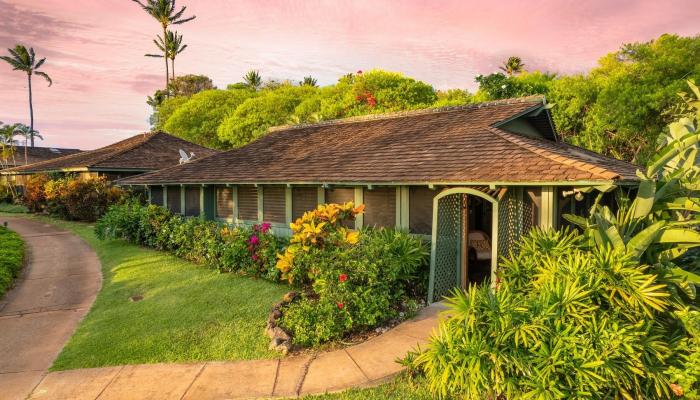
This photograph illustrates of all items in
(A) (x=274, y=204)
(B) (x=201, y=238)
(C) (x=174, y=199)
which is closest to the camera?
(B) (x=201, y=238)

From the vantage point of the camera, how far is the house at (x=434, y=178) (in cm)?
845

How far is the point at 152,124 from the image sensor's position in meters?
67.1

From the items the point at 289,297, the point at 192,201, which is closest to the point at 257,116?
the point at 192,201

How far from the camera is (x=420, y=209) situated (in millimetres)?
10250

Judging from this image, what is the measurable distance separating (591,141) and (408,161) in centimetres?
2669

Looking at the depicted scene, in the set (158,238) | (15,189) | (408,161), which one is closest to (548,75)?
(408,161)

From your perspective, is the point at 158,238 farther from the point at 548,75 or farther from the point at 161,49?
the point at 161,49

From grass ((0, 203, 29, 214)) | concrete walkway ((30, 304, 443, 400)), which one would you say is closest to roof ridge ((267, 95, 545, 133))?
concrete walkway ((30, 304, 443, 400))

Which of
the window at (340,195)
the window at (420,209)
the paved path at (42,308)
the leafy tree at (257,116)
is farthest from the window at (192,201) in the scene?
the leafy tree at (257,116)

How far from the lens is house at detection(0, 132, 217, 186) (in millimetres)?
25828

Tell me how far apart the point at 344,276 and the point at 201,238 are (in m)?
7.50

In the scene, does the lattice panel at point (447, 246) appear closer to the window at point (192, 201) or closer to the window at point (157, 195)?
the window at point (192, 201)

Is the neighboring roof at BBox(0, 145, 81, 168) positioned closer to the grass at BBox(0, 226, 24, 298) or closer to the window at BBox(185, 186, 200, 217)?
the grass at BBox(0, 226, 24, 298)

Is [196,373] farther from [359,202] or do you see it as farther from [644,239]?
[644,239]
